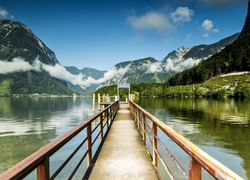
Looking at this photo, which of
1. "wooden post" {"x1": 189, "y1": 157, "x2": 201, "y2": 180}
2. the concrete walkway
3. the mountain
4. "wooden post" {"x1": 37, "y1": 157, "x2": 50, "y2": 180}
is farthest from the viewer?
the mountain

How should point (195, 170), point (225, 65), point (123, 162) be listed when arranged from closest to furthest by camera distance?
point (195, 170) < point (123, 162) < point (225, 65)

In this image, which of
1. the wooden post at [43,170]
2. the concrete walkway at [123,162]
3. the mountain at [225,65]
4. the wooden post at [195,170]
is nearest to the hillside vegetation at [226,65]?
the mountain at [225,65]

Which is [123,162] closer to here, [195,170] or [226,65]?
[195,170]

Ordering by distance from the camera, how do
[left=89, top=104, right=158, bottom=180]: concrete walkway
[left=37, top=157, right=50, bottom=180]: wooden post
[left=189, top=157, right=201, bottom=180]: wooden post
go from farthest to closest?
[left=89, top=104, right=158, bottom=180]: concrete walkway < [left=37, top=157, right=50, bottom=180]: wooden post < [left=189, top=157, right=201, bottom=180]: wooden post

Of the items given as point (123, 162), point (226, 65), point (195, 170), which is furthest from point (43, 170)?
point (226, 65)

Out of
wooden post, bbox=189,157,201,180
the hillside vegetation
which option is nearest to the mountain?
the hillside vegetation

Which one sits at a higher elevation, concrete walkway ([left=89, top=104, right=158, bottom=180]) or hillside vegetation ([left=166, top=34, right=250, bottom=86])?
hillside vegetation ([left=166, top=34, right=250, bottom=86])

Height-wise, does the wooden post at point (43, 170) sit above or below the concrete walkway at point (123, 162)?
above

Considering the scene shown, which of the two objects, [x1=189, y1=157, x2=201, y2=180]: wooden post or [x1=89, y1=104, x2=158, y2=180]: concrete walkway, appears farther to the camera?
[x1=89, y1=104, x2=158, y2=180]: concrete walkway

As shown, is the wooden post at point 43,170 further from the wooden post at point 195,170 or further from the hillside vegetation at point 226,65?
the hillside vegetation at point 226,65

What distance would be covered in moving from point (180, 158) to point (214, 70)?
16429 centimetres

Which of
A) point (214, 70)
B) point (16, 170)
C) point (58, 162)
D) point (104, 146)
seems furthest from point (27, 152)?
point (214, 70)

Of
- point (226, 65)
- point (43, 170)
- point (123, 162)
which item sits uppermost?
point (226, 65)

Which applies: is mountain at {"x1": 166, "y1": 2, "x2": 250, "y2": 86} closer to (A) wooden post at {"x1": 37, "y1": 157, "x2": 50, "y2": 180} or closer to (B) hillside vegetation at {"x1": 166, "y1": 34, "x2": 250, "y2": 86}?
(B) hillside vegetation at {"x1": 166, "y1": 34, "x2": 250, "y2": 86}
